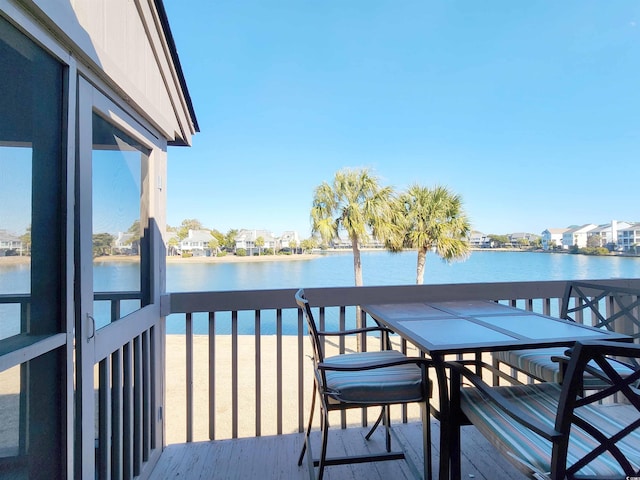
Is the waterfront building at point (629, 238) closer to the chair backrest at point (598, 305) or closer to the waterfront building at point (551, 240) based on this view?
the waterfront building at point (551, 240)

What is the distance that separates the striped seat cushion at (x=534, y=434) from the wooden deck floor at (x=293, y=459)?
0.64 metres

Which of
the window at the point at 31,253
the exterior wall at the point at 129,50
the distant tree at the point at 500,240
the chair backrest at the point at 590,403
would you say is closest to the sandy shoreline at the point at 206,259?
the window at the point at 31,253

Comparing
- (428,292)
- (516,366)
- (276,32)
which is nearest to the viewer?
(516,366)

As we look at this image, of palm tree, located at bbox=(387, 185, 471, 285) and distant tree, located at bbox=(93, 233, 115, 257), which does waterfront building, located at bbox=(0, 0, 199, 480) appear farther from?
palm tree, located at bbox=(387, 185, 471, 285)

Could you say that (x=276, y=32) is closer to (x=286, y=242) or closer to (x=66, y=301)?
(x=286, y=242)

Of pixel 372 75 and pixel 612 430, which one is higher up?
pixel 372 75

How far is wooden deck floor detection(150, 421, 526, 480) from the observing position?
75.0 inches

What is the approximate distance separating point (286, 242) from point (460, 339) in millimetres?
4979

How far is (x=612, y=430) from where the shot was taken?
4.16ft

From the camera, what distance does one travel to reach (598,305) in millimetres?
2418

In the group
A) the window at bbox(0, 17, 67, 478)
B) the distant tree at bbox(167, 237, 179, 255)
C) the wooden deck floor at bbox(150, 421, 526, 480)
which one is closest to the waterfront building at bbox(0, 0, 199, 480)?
the window at bbox(0, 17, 67, 478)

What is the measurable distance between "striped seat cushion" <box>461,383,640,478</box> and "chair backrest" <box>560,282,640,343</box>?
0.76 meters

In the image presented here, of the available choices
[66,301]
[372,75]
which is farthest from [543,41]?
[66,301]

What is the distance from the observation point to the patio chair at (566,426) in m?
1.01
